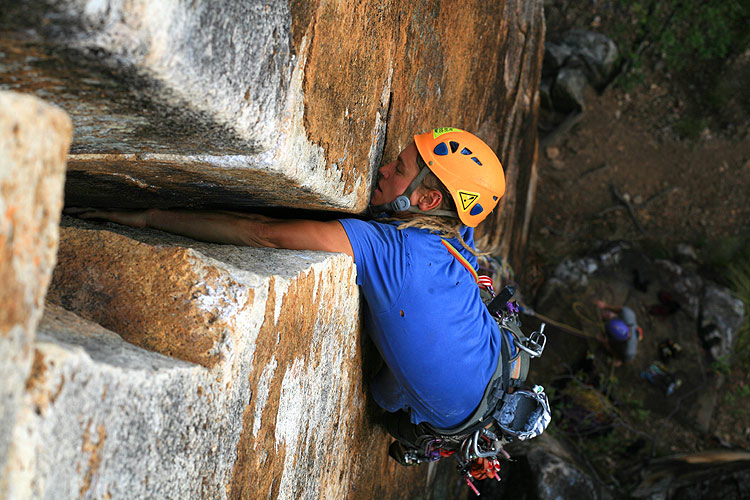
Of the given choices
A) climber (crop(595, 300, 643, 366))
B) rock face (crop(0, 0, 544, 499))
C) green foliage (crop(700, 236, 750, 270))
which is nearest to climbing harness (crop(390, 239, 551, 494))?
rock face (crop(0, 0, 544, 499))

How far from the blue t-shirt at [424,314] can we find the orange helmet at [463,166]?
198mm

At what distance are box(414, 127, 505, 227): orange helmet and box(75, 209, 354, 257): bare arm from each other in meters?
0.48

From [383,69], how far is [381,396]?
1.42 m

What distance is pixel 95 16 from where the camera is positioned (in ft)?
3.05

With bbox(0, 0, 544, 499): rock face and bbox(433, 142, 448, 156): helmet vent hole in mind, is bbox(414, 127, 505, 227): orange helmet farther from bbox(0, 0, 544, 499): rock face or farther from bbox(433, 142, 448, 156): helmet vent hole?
bbox(0, 0, 544, 499): rock face

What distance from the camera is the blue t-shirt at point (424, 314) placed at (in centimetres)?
218

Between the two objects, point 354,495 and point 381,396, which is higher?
point 381,396

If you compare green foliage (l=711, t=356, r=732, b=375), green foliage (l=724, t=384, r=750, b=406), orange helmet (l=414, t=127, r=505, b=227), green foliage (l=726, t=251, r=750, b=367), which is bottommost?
green foliage (l=724, t=384, r=750, b=406)

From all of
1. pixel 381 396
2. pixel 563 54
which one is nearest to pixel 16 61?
pixel 381 396

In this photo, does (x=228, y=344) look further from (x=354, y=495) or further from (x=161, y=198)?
(x=354, y=495)

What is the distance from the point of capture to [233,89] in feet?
4.24

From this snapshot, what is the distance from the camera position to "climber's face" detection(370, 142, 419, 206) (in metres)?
2.36

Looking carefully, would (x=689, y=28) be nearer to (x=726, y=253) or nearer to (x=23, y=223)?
(x=726, y=253)

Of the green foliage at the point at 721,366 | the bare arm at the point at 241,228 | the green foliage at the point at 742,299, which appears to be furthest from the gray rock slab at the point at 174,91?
the green foliage at the point at 742,299
